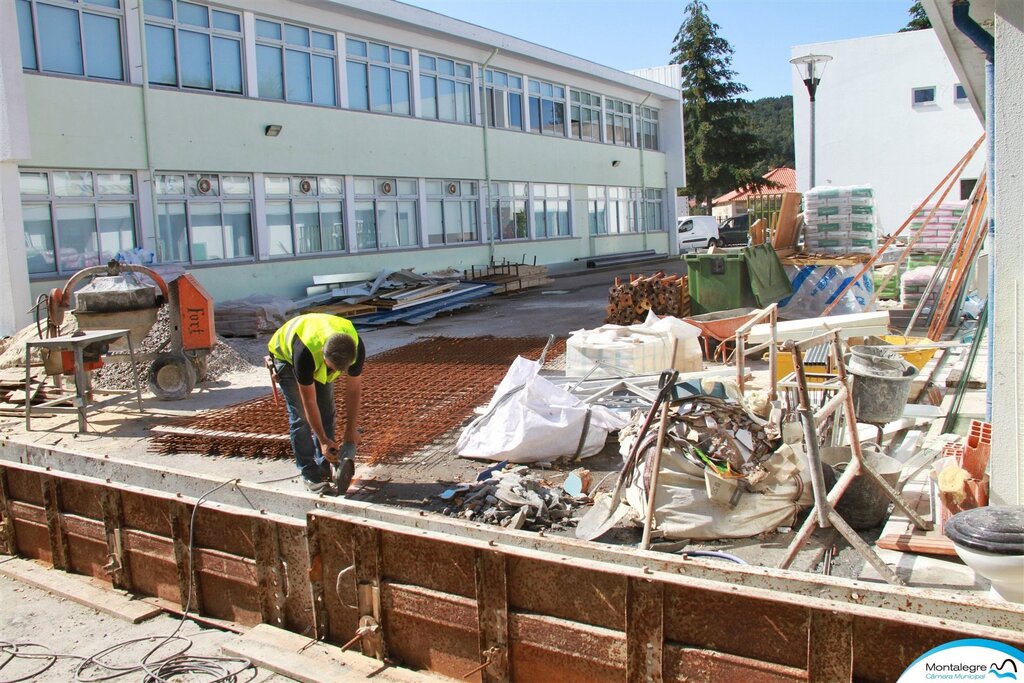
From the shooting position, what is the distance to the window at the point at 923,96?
30.1 m

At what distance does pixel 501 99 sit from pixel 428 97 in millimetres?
3795

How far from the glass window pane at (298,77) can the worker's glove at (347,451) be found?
46.9 feet

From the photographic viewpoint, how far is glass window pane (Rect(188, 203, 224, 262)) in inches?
648

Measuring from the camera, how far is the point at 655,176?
3578cm

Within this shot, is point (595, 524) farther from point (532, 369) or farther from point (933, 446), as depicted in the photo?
point (933, 446)

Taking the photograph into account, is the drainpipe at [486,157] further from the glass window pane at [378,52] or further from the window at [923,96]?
the window at [923,96]

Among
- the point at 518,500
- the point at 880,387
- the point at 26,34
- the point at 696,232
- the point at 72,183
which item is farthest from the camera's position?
the point at 696,232

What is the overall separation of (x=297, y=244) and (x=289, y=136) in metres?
2.28

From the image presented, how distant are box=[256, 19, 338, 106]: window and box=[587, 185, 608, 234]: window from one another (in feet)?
43.1

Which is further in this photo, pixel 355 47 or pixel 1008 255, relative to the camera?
pixel 355 47

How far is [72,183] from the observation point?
1455 cm

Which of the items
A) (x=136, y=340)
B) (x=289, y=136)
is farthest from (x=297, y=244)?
(x=136, y=340)

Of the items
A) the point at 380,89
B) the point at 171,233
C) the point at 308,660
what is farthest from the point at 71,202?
the point at 308,660

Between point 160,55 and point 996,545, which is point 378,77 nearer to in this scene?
point 160,55
